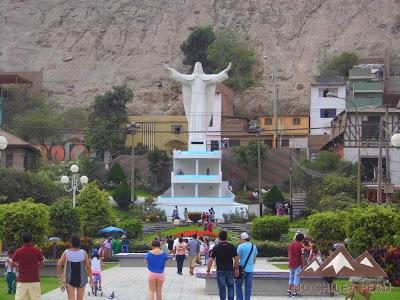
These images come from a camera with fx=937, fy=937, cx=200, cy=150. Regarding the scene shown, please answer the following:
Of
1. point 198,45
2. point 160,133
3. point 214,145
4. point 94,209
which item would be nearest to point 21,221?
point 94,209

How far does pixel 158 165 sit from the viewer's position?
2795 inches

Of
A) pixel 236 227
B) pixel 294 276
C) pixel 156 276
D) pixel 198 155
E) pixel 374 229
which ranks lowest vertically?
pixel 236 227

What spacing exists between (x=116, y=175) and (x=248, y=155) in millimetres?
10004

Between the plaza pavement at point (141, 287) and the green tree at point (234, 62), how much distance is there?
71.4 metres

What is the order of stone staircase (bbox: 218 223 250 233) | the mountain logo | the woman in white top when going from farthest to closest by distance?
1. stone staircase (bbox: 218 223 250 233)
2. the mountain logo
3. the woman in white top

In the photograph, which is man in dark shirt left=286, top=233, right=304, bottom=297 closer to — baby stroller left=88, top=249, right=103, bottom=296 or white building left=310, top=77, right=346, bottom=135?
baby stroller left=88, top=249, right=103, bottom=296

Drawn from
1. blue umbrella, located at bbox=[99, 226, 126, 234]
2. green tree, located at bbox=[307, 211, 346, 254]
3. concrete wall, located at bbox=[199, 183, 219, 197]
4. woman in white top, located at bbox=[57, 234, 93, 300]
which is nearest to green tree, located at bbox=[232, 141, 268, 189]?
concrete wall, located at bbox=[199, 183, 219, 197]

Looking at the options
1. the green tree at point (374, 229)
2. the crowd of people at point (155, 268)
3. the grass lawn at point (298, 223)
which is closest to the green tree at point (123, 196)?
the grass lawn at point (298, 223)

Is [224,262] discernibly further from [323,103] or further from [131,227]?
[323,103]

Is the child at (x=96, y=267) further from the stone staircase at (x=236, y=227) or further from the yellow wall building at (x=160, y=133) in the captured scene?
the yellow wall building at (x=160, y=133)

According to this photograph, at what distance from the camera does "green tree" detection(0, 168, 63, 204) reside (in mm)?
51812

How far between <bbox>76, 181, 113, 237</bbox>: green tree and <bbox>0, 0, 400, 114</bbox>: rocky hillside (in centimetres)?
5511

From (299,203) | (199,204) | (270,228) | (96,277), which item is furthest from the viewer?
(299,203)

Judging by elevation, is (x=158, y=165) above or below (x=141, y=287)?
above
